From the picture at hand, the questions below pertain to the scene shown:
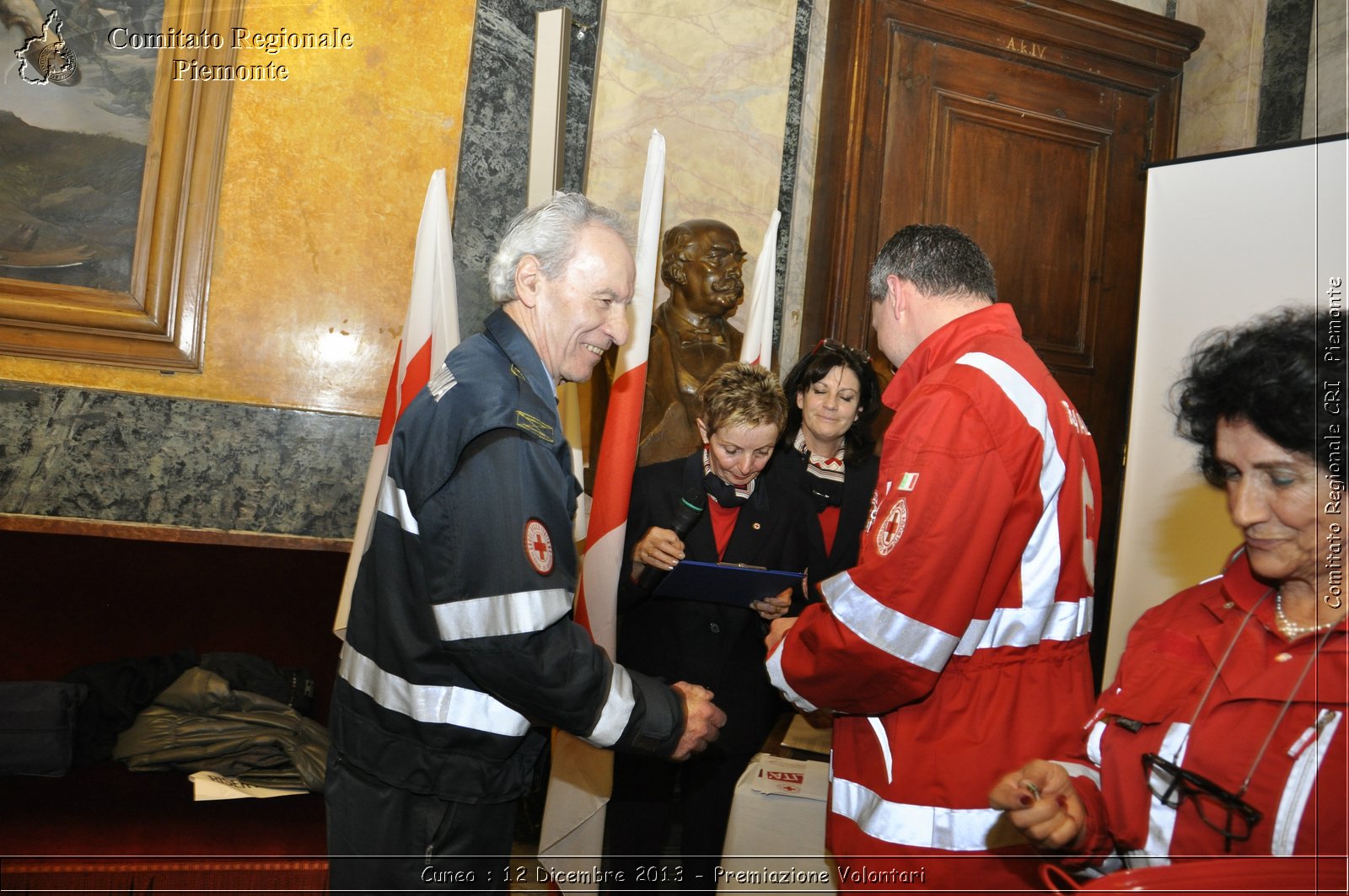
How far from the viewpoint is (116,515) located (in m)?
3.39

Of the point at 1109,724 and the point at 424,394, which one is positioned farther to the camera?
the point at 424,394

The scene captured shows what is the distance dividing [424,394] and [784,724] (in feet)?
5.98

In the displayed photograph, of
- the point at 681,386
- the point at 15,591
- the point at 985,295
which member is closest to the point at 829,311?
the point at 681,386

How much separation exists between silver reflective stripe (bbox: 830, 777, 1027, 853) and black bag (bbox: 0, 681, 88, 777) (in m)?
2.21

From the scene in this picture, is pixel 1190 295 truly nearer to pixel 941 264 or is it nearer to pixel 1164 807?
pixel 941 264

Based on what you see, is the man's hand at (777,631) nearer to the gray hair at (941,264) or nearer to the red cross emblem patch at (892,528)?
the red cross emblem patch at (892,528)

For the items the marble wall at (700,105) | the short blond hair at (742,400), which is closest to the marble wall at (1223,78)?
the marble wall at (700,105)

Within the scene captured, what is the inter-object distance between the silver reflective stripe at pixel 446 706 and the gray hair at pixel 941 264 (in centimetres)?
119

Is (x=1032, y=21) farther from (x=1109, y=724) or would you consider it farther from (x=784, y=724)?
(x=1109, y=724)

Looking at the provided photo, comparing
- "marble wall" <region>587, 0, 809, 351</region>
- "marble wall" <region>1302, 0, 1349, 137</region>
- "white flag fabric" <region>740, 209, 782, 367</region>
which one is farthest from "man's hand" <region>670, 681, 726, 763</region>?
"marble wall" <region>1302, 0, 1349, 137</region>

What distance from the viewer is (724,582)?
2363 millimetres

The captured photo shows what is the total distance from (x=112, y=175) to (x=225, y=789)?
2.14 metres

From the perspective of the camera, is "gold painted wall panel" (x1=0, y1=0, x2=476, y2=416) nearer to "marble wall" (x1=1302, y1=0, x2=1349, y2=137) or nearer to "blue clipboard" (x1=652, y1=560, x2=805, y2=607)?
"blue clipboard" (x1=652, y1=560, x2=805, y2=607)

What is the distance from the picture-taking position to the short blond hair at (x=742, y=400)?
2.70 meters
